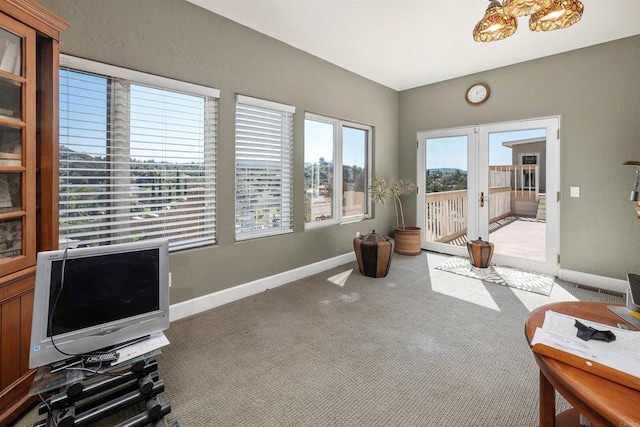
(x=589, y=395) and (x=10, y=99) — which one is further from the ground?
(x=10, y=99)

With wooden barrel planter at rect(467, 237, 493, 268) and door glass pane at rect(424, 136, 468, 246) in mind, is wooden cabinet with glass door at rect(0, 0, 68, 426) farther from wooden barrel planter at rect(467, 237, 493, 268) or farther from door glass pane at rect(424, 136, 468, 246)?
door glass pane at rect(424, 136, 468, 246)

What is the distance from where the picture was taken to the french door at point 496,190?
3924mm

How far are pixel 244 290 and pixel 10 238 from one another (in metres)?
1.92

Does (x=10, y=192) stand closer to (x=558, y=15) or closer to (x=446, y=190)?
(x=558, y=15)

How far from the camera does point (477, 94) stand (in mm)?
4418

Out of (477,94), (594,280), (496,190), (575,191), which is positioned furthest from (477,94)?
(594,280)

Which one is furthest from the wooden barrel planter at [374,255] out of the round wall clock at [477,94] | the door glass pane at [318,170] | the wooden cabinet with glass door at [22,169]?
the wooden cabinet with glass door at [22,169]

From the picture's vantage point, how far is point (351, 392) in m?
1.76

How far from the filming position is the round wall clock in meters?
4.33

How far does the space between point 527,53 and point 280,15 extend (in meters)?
3.06

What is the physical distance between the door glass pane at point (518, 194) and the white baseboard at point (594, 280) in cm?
33

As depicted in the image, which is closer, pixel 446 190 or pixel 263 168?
pixel 263 168

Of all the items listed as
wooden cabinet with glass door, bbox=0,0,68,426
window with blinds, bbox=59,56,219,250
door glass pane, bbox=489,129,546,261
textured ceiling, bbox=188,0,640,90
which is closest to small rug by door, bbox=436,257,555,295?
door glass pane, bbox=489,129,546,261

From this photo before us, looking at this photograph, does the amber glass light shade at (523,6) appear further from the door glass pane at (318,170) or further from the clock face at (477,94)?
the clock face at (477,94)
